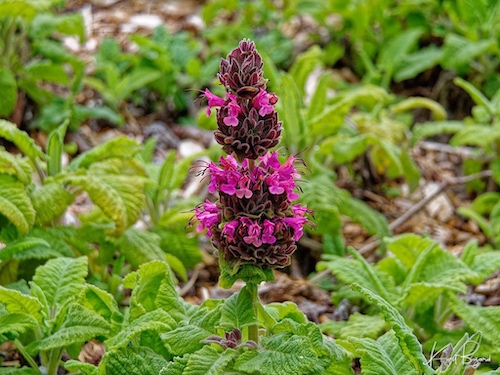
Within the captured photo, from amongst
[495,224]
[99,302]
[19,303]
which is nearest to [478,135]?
[495,224]

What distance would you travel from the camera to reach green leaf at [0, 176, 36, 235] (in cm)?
248

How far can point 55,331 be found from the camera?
2.24 meters

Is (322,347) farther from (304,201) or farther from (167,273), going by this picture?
(304,201)

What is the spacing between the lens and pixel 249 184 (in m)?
1.75

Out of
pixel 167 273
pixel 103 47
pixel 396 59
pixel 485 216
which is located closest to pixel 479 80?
pixel 396 59

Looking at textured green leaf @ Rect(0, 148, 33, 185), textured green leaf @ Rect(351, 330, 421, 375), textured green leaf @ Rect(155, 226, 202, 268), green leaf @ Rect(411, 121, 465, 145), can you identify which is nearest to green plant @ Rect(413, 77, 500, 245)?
green leaf @ Rect(411, 121, 465, 145)

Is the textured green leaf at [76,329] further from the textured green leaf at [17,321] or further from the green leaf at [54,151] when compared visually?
the green leaf at [54,151]

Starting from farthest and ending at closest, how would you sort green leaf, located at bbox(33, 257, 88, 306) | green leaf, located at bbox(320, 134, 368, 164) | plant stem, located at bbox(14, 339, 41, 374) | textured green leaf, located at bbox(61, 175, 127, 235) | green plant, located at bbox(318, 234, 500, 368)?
green leaf, located at bbox(320, 134, 368, 164), textured green leaf, located at bbox(61, 175, 127, 235), green plant, located at bbox(318, 234, 500, 368), green leaf, located at bbox(33, 257, 88, 306), plant stem, located at bbox(14, 339, 41, 374)

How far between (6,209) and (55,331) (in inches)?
18.9

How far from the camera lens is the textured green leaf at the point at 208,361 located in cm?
176

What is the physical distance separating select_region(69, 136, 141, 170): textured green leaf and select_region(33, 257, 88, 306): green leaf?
0.53 meters

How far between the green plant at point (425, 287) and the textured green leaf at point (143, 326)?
2.21 feet

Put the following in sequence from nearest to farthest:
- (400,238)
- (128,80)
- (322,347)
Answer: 1. (322,347)
2. (400,238)
3. (128,80)

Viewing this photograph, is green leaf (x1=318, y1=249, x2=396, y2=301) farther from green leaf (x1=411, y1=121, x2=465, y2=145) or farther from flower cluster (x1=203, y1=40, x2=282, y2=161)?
green leaf (x1=411, y1=121, x2=465, y2=145)
